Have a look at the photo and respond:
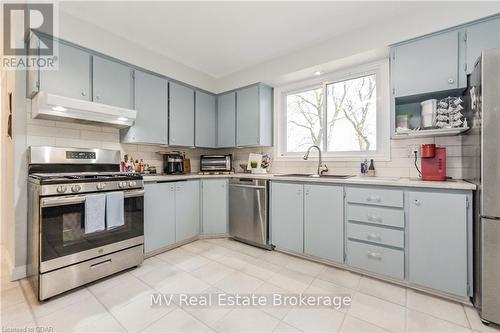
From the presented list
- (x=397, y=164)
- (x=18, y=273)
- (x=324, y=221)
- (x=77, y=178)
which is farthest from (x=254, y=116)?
(x=18, y=273)

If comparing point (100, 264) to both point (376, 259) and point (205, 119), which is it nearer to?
point (205, 119)

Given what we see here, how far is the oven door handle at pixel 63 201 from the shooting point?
5.84ft

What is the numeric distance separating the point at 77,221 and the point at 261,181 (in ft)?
6.29

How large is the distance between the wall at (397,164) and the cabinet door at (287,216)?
0.66 m

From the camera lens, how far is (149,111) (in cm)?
291

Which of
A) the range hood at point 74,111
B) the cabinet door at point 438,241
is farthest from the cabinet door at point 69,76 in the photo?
the cabinet door at point 438,241

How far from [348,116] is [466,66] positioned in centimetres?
120

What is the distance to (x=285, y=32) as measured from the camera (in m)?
2.59

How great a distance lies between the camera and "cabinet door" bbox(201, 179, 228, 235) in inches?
129

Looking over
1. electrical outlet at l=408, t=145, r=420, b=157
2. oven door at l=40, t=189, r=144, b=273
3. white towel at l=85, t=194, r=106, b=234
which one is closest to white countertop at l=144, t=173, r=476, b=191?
electrical outlet at l=408, t=145, r=420, b=157

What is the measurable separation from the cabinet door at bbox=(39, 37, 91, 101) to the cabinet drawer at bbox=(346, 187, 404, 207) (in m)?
2.88

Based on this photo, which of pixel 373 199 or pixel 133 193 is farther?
pixel 133 193

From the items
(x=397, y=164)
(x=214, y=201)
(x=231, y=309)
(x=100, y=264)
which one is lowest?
(x=231, y=309)

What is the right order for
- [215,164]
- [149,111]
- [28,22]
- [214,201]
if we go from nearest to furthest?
1. [28,22]
2. [149,111]
3. [214,201]
4. [215,164]
